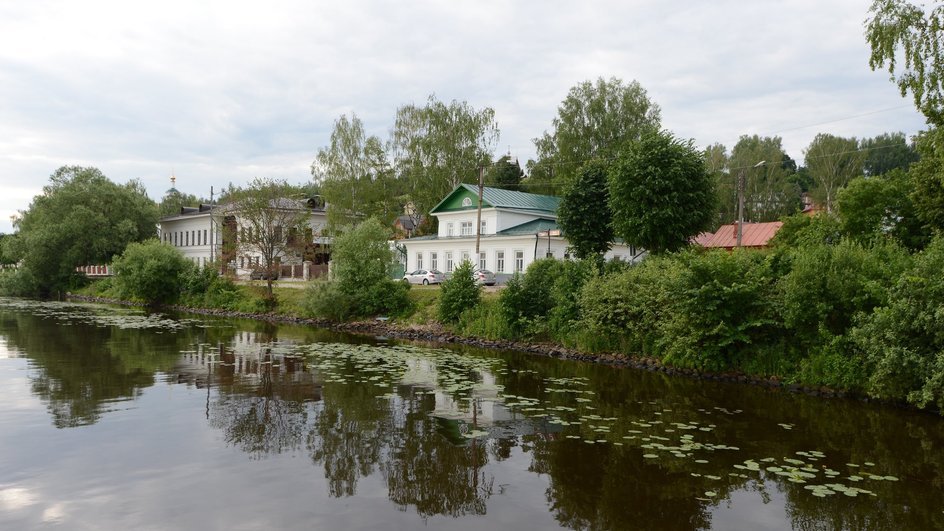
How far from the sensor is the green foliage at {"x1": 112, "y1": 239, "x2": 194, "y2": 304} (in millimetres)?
47500

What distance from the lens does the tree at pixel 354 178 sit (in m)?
56.2

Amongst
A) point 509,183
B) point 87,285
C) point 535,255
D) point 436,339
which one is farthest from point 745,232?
point 87,285

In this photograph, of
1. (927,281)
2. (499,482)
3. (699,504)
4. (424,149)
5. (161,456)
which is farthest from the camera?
(424,149)

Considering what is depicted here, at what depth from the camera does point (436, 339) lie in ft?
98.5

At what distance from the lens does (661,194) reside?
29.2 m

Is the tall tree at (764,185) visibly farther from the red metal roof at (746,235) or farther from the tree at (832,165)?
the red metal roof at (746,235)

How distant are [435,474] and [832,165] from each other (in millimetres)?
57845

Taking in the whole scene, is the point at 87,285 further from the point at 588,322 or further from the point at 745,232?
the point at 745,232

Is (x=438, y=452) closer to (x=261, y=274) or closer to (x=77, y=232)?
(x=261, y=274)

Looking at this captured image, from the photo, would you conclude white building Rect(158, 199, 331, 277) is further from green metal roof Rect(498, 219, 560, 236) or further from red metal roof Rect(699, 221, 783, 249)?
red metal roof Rect(699, 221, 783, 249)

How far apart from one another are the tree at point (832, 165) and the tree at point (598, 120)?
52.2 ft

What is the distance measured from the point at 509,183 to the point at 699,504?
204ft

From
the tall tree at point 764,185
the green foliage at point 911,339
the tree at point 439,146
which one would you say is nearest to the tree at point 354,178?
the tree at point 439,146

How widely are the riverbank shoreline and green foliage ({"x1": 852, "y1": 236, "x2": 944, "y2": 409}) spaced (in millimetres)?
1402
